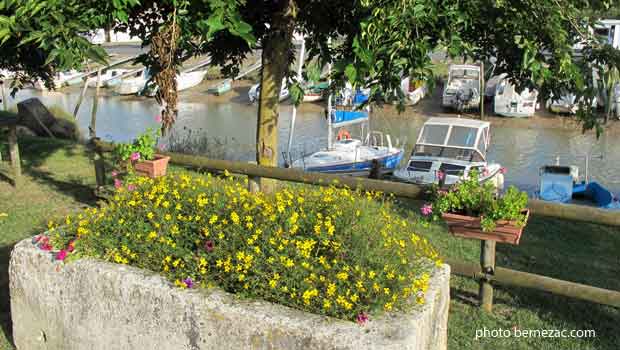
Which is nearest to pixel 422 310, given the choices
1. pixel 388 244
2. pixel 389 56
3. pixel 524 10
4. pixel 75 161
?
pixel 388 244

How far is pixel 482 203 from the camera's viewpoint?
4.03 metres

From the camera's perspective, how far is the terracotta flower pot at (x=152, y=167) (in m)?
6.23

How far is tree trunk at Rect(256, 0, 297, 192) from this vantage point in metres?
5.64

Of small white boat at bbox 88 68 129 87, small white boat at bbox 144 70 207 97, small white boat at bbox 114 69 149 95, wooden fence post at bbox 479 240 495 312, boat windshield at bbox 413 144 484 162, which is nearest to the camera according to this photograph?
wooden fence post at bbox 479 240 495 312

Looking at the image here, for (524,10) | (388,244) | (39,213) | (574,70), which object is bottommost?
(39,213)

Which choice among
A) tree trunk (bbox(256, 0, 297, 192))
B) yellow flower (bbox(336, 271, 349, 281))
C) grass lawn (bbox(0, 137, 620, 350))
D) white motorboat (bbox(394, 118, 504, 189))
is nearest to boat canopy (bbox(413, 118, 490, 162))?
white motorboat (bbox(394, 118, 504, 189))

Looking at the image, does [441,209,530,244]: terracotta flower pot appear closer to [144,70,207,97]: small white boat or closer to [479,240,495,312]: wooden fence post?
[479,240,495,312]: wooden fence post

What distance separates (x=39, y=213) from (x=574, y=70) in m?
6.21

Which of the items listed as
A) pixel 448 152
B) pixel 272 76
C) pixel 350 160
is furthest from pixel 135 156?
pixel 350 160

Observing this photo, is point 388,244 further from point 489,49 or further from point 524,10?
point 489,49

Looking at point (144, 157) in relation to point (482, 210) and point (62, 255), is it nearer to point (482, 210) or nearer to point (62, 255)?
point (62, 255)

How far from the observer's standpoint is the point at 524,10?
4648 millimetres

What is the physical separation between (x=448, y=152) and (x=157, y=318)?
39.3 feet

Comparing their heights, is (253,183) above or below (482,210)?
below
